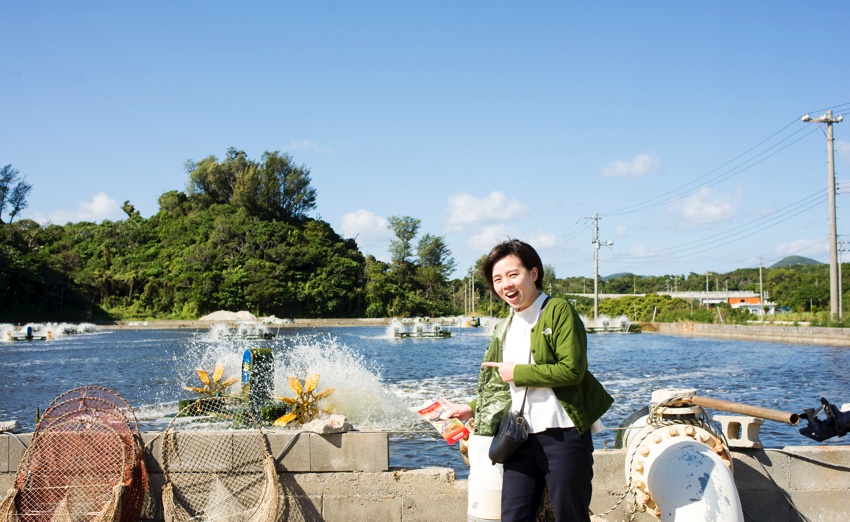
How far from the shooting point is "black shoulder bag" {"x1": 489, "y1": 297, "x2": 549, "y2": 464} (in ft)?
8.46

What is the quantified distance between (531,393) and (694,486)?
98cm

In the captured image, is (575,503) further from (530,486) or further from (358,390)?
(358,390)

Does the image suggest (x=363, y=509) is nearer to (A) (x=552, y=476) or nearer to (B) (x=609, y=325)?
(A) (x=552, y=476)

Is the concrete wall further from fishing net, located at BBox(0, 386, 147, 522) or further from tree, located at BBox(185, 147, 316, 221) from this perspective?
tree, located at BBox(185, 147, 316, 221)

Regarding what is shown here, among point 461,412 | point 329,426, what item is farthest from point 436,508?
point 461,412

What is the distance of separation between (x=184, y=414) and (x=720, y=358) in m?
27.0

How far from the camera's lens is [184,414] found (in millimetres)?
4707

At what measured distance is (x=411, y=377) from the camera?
19672 millimetres

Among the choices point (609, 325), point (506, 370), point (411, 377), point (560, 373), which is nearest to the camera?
point (560, 373)

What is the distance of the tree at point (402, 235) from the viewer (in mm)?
102250

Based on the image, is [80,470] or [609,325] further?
[609,325]

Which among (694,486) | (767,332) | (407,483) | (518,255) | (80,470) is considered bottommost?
(767,332)

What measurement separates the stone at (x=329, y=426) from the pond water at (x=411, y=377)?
12.9 ft

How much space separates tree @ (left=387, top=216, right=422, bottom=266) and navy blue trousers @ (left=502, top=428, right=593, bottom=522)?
3858 inches
